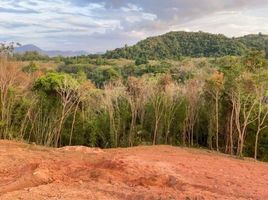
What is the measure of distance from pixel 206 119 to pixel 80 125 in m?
6.14

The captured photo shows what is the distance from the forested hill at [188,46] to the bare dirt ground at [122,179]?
1452 inches

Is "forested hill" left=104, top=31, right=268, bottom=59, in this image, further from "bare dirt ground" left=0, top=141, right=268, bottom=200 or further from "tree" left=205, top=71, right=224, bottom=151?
"bare dirt ground" left=0, top=141, right=268, bottom=200

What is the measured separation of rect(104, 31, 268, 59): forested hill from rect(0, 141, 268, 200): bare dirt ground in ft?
121

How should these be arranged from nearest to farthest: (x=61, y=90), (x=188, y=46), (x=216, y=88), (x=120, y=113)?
(x=216, y=88)
(x=61, y=90)
(x=120, y=113)
(x=188, y=46)

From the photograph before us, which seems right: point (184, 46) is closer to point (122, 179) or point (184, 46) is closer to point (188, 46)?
point (188, 46)

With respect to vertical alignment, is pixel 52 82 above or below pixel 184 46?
below

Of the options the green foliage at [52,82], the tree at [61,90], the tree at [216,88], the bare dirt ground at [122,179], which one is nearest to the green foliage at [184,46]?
the tree at [216,88]

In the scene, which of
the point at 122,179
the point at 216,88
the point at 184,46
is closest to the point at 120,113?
the point at 216,88

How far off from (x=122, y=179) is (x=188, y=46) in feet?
142

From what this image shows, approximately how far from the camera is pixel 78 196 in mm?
7941

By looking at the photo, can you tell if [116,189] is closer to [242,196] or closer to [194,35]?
[242,196]

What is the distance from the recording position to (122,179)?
9086 millimetres

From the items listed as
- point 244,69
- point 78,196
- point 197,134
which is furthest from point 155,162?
point 197,134

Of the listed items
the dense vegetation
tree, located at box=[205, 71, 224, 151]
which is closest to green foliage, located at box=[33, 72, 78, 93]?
the dense vegetation
